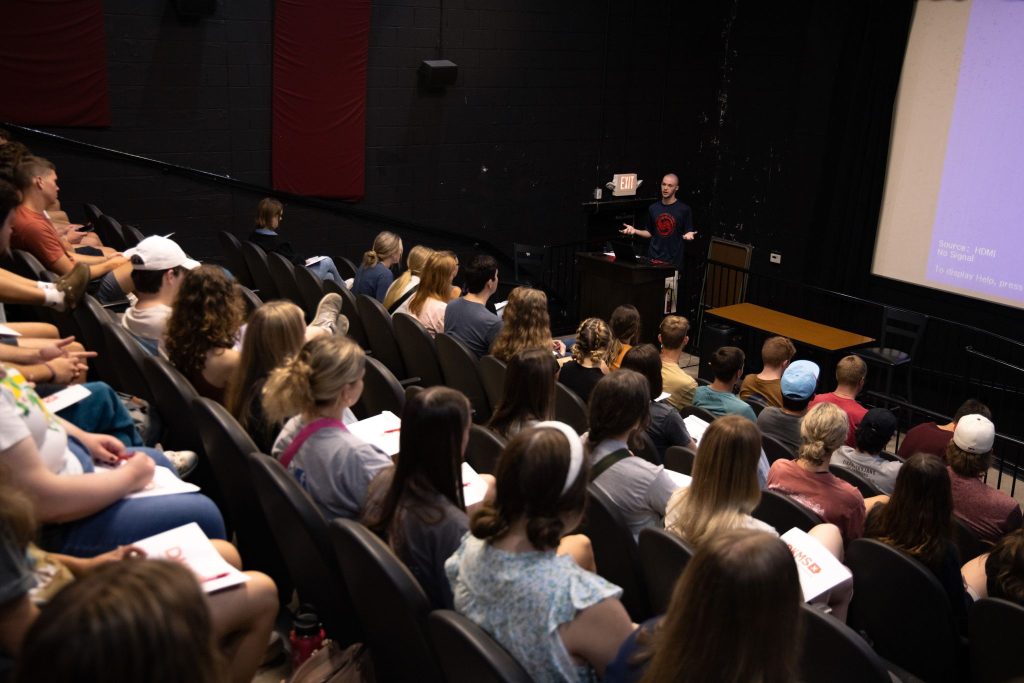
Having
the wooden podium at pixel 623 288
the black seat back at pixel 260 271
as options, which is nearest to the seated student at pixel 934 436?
the wooden podium at pixel 623 288

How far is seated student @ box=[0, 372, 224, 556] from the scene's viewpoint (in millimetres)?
2121

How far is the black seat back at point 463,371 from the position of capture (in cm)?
435

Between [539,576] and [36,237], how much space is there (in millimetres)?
3906

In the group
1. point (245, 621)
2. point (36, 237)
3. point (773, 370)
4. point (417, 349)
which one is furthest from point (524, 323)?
point (36, 237)

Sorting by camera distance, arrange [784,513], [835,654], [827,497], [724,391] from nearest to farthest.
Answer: [835,654] < [784,513] < [827,497] < [724,391]

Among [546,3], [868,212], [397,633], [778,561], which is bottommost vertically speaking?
[397,633]

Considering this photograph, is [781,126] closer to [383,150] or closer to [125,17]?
[383,150]

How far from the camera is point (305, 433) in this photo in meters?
2.66

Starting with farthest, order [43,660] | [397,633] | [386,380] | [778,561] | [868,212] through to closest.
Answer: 1. [868,212]
2. [386,380]
3. [397,633]
4. [778,561]
5. [43,660]

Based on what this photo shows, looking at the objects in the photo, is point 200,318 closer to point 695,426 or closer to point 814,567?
point 695,426

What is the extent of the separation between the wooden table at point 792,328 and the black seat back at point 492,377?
3.58 meters

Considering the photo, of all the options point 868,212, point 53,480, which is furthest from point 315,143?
point 53,480

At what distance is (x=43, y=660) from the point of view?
1.19 metres

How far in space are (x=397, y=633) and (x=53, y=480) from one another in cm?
93
